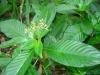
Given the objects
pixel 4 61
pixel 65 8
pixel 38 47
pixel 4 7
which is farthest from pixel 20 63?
pixel 4 7

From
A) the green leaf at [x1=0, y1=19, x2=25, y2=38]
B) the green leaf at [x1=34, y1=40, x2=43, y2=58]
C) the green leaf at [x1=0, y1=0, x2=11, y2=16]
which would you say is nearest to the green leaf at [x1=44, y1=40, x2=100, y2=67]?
the green leaf at [x1=34, y1=40, x2=43, y2=58]

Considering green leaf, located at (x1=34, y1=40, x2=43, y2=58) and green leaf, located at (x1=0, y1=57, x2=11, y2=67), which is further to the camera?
green leaf, located at (x1=0, y1=57, x2=11, y2=67)

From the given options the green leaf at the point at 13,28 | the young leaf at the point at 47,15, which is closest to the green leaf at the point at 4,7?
the green leaf at the point at 13,28

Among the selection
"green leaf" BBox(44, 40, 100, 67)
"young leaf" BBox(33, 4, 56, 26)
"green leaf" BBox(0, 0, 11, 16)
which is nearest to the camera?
"green leaf" BBox(44, 40, 100, 67)

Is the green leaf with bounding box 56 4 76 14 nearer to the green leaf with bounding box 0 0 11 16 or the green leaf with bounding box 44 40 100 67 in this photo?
the green leaf with bounding box 44 40 100 67

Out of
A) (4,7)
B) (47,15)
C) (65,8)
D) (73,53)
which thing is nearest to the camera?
(73,53)

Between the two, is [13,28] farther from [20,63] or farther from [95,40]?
[95,40]
